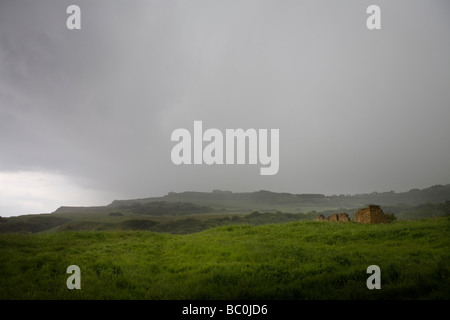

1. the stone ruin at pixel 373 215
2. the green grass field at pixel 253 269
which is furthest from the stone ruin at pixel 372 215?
the green grass field at pixel 253 269

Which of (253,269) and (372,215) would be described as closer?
(253,269)

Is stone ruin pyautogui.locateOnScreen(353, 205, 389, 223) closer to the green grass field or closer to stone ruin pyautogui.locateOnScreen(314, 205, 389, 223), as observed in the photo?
stone ruin pyautogui.locateOnScreen(314, 205, 389, 223)

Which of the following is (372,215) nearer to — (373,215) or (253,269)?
(373,215)

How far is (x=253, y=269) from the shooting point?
36.6 feet

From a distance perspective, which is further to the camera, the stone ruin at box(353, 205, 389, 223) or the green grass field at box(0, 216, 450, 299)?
the stone ruin at box(353, 205, 389, 223)

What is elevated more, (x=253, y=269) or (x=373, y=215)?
(x=373, y=215)

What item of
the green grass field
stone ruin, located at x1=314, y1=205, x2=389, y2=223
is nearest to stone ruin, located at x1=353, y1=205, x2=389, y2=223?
stone ruin, located at x1=314, y1=205, x2=389, y2=223

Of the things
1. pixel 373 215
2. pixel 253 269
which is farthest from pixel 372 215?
pixel 253 269

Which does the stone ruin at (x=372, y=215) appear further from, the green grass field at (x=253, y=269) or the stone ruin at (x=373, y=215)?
the green grass field at (x=253, y=269)

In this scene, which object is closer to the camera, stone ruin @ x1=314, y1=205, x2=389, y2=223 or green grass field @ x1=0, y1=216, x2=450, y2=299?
green grass field @ x1=0, y1=216, x2=450, y2=299

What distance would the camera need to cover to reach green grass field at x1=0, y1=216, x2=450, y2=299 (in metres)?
8.52
